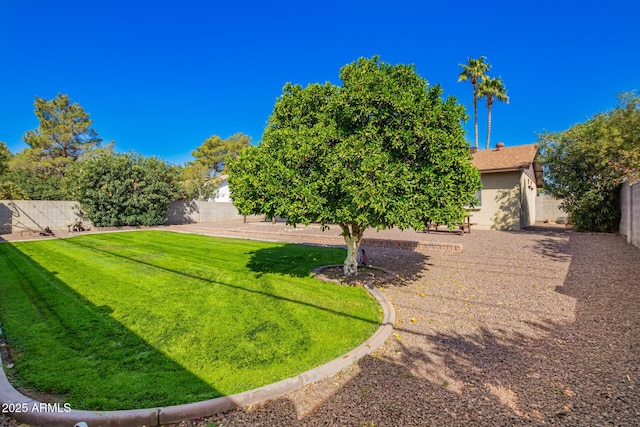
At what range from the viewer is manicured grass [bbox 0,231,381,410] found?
2916 mm

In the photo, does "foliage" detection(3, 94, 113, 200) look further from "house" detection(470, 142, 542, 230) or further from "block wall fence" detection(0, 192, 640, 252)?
"house" detection(470, 142, 542, 230)

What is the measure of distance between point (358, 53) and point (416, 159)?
2.43m

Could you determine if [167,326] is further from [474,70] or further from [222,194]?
[222,194]

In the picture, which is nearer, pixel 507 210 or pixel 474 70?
pixel 507 210

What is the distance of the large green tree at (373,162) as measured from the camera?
4.93m

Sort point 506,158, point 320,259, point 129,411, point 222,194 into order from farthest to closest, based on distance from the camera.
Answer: point 222,194 < point 506,158 < point 320,259 < point 129,411

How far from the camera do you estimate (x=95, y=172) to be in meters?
18.3

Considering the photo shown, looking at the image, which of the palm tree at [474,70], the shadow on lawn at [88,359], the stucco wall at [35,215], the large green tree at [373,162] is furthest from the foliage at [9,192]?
the palm tree at [474,70]

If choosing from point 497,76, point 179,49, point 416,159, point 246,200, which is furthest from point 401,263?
point 497,76

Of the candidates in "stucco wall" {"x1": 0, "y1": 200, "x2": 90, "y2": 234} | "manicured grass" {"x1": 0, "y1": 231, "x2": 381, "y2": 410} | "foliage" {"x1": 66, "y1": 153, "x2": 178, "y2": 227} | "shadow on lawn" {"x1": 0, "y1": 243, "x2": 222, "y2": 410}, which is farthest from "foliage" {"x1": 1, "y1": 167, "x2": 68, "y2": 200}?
"shadow on lawn" {"x1": 0, "y1": 243, "x2": 222, "y2": 410}

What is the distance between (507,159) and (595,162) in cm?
388

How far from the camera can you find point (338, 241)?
1274 cm

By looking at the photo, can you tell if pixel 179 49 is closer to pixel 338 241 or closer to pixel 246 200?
pixel 338 241

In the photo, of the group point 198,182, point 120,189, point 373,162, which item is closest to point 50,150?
point 198,182
